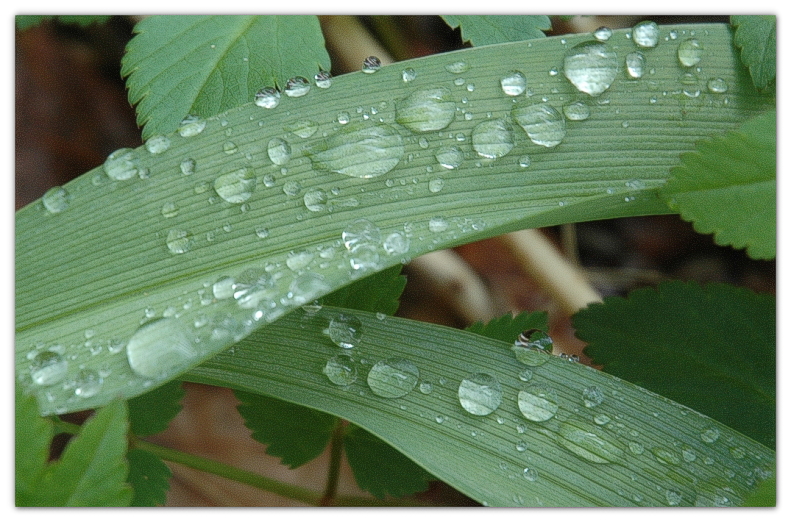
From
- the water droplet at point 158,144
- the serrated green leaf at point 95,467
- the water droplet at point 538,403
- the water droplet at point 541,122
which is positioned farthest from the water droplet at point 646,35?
the serrated green leaf at point 95,467

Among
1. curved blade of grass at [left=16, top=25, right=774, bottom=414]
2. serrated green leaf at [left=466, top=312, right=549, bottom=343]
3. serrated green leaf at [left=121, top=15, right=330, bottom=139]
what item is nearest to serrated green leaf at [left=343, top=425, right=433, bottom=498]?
serrated green leaf at [left=466, top=312, right=549, bottom=343]

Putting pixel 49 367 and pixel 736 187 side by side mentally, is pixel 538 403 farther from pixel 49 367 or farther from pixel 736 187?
pixel 49 367

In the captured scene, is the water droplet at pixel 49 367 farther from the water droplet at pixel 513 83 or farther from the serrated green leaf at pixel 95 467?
the water droplet at pixel 513 83

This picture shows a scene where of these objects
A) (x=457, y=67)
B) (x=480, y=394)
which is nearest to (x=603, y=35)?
(x=457, y=67)

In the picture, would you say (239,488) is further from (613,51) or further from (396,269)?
(613,51)

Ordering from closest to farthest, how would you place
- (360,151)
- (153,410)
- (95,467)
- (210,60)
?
1. (95,467)
2. (360,151)
3. (210,60)
4. (153,410)
